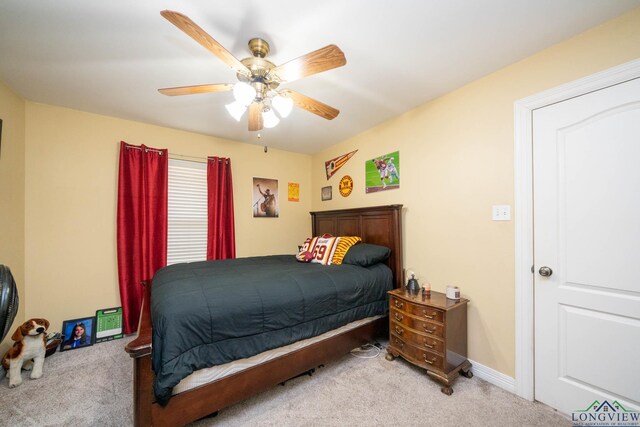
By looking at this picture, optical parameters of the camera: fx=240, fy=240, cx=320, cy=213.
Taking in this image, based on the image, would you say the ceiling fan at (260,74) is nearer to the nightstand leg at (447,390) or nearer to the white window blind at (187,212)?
the white window blind at (187,212)

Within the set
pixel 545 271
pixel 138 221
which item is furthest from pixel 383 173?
pixel 138 221

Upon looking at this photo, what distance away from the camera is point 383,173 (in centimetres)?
288

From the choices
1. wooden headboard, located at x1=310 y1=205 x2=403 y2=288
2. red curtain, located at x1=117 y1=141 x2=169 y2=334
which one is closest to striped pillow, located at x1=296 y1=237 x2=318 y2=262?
wooden headboard, located at x1=310 y1=205 x2=403 y2=288

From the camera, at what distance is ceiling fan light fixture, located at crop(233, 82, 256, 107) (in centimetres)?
138

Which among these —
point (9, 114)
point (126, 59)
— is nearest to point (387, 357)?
point (126, 59)

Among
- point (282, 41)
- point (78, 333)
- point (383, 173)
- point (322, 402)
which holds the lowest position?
point (322, 402)

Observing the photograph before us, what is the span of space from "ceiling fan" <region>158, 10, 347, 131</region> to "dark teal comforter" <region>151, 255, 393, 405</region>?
1.19 meters

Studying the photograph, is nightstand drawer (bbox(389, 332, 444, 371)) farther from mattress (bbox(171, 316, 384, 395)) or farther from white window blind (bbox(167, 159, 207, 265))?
white window blind (bbox(167, 159, 207, 265))

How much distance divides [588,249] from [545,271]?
26 cm

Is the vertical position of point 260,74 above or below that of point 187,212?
above

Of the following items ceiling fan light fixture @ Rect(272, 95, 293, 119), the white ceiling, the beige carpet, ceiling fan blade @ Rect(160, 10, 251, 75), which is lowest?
the beige carpet

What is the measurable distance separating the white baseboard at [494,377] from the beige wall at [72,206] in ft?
12.1

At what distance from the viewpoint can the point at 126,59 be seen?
5.76ft

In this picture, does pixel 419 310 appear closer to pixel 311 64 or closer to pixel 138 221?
pixel 311 64
